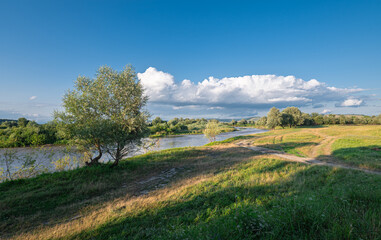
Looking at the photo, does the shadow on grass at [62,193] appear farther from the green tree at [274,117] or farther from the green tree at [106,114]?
the green tree at [274,117]

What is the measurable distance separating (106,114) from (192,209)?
14614mm

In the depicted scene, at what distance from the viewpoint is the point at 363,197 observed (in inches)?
212

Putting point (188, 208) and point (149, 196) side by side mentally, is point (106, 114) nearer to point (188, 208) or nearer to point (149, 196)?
point (149, 196)

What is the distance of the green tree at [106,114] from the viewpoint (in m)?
16.2

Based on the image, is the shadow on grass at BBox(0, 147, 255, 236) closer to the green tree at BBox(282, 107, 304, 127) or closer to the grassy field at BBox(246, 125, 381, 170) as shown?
the grassy field at BBox(246, 125, 381, 170)

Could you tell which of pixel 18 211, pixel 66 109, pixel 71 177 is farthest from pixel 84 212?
pixel 66 109

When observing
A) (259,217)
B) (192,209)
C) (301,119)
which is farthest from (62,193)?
(301,119)

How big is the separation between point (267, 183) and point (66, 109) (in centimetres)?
2020

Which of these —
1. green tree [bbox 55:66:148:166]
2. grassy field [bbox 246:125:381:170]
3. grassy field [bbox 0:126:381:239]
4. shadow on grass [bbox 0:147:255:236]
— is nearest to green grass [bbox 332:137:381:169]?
grassy field [bbox 246:125:381:170]

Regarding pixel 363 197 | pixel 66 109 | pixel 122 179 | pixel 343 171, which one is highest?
pixel 66 109

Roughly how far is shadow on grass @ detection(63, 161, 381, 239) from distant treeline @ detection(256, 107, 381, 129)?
262 ft

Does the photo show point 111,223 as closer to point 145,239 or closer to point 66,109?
point 145,239

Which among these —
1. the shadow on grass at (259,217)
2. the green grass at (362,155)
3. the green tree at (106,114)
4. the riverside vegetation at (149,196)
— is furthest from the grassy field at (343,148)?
the green tree at (106,114)

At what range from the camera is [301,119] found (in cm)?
9506
